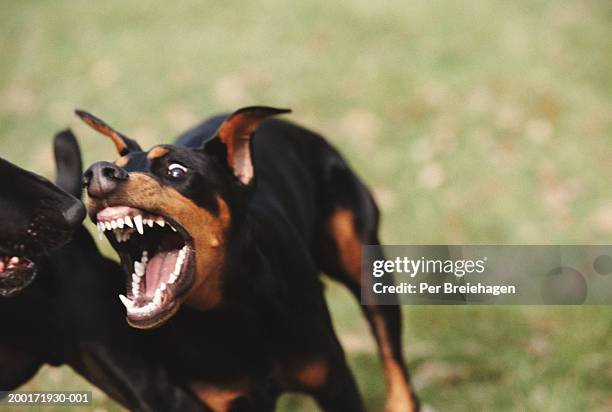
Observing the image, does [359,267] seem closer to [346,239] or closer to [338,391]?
[346,239]

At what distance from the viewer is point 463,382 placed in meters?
5.14

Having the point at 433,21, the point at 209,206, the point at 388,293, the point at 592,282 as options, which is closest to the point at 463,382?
the point at 388,293

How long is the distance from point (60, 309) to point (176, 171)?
0.61 metres

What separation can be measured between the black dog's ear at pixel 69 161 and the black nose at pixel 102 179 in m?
0.86

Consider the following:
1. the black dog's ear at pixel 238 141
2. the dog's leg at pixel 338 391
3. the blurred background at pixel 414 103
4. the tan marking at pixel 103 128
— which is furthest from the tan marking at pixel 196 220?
the blurred background at pixel 414 103

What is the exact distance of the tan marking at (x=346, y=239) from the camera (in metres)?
4.67

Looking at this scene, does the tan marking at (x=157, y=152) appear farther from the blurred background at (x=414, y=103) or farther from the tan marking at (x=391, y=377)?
the blurred background at (x=414, y=103)

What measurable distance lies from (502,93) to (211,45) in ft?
8.99

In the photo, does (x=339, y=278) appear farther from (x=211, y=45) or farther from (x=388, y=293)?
(x=211, y=45)

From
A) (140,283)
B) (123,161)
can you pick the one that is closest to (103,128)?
(123,161)

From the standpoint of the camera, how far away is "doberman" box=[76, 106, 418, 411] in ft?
10.3

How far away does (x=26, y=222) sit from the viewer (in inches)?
125

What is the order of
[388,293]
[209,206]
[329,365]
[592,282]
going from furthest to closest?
[592,282], [388,293], [329,365], [209,206]

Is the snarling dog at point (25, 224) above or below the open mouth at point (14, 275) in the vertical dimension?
above
